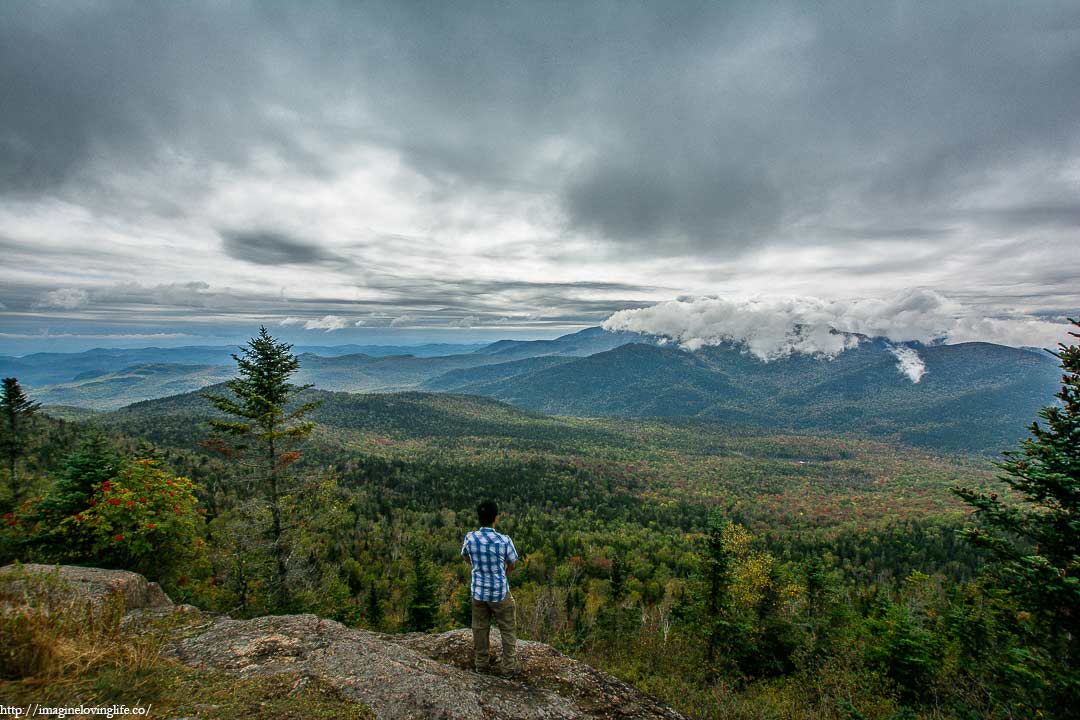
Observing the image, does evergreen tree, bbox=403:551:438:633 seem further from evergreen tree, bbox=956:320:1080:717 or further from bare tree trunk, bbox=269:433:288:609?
evergreen tree, bbox=956:320:1080:717

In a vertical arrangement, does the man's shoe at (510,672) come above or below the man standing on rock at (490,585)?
below

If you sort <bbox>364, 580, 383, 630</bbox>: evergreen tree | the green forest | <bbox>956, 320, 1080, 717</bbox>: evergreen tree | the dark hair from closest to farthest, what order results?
the dark hair
<bbox>956, 320, 1080, 717</bbox>: evergreen tree
the green forest
<bbox>364, 580, 383, 630</bbox>: evergreen tree

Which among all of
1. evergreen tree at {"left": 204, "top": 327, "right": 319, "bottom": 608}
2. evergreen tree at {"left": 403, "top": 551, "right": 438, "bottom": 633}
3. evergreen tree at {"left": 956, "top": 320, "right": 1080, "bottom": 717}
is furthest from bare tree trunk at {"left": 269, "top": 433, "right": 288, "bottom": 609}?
evergreen tree at {"left": 956, "top": 320, "right": 1080, "bottom": 717}

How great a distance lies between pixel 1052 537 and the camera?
927cm

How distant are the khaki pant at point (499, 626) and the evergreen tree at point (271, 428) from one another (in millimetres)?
13184

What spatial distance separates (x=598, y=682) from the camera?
27.2 ft

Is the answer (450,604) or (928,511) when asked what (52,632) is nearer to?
(450,604)

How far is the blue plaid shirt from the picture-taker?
7738 mm

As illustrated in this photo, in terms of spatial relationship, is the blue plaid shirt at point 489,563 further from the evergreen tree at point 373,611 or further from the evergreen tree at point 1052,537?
the evergreen tree at point 373,611

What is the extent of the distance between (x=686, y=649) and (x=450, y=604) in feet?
103

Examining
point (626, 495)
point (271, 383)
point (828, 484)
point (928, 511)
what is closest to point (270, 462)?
point (271, 383)

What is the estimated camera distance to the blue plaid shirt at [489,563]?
774 centimetres

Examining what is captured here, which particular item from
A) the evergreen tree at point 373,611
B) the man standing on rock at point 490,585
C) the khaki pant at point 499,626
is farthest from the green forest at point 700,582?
the man standing on rock at point 490,585

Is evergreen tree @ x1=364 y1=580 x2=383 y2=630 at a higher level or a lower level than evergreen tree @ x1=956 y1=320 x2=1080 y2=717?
lower
